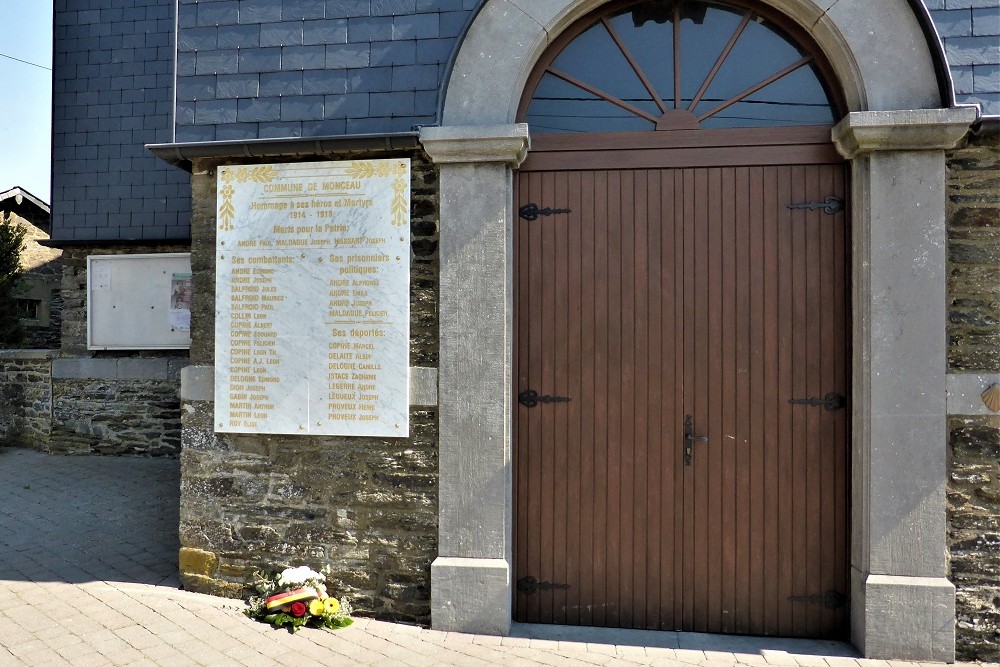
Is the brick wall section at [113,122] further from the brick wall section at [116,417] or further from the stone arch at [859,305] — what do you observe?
the stone arch at [859,305]

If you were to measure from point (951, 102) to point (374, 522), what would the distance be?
402 cm

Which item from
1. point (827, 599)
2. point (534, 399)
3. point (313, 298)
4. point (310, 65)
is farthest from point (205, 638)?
point (827, 599)

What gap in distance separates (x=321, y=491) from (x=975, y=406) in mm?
3774

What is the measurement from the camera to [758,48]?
13.2ft

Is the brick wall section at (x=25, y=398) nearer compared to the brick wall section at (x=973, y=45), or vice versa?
the brick wall section at (x=973, y=45)

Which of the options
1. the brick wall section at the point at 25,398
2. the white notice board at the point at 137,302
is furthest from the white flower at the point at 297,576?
the brick wall section at the point at 25,398

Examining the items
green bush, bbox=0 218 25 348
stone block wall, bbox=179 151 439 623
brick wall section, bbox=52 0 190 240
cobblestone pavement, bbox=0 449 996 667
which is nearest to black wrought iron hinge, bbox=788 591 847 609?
cobblestone pavement, bbox=0 449 996 667

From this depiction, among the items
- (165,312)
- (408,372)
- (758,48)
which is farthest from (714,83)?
(165,312)

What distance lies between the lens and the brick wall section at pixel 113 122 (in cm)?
842

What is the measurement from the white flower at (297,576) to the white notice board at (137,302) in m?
5.54

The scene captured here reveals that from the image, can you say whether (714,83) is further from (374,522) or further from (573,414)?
(374,522)

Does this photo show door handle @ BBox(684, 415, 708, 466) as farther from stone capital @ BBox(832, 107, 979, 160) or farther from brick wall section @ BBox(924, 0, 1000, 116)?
brick wall section @ BBox(924, 0, 1000, 116)

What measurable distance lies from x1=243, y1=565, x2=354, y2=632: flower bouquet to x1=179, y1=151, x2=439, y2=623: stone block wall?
0.11 m

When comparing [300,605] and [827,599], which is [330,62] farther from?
[827,599]
